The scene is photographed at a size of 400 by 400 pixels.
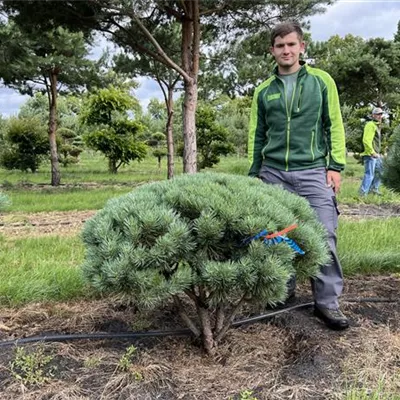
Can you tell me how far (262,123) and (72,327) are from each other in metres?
1.64

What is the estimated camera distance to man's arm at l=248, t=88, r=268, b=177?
9.10ft

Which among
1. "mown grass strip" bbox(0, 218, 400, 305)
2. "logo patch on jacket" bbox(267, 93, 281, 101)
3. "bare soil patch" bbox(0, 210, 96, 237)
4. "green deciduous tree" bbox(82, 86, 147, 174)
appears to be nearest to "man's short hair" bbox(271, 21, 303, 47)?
"logo patch on jacket" bbox(267, 93, 281, 101)

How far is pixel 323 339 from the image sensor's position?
2.28 metres

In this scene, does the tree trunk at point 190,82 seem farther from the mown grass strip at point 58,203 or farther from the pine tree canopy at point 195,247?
the pine tree canopy at point 195,247

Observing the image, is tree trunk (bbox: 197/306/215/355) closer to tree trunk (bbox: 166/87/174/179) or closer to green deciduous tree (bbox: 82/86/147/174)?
tree trunk (bbox: 166/87/174/179)

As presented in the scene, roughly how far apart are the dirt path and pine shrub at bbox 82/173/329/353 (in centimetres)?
369

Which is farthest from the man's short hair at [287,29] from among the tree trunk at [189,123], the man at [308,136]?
the tree trunk at [189,123]

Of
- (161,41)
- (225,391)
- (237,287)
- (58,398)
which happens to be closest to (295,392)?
(225,391)

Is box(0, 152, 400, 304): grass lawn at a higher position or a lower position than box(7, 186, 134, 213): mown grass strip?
higher

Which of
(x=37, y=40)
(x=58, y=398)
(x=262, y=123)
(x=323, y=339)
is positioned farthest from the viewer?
(x=37, y=40)

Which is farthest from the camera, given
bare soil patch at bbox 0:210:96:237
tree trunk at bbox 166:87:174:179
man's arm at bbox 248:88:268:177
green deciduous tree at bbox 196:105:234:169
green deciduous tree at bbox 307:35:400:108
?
green deciduous tree at bbox 307:35:400:108

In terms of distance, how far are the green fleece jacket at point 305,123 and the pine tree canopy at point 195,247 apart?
2.54 feet

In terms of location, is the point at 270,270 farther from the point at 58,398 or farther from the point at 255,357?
the point at 58,398

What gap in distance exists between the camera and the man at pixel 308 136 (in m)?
2.53
